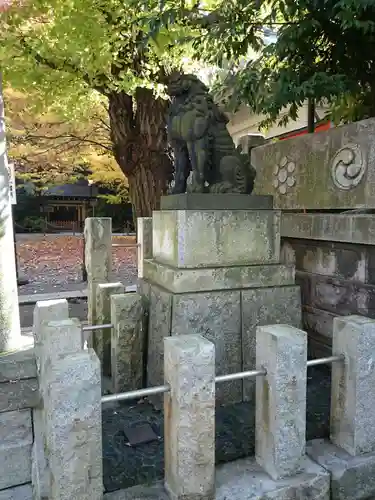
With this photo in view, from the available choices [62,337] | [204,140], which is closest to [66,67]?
[204,140]

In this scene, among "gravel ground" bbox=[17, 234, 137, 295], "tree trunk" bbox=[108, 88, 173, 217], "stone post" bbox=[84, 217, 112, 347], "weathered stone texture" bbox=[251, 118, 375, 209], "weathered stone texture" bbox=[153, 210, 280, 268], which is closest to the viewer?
"weathered stone texture" bbox=[153, 210, 280, 268]

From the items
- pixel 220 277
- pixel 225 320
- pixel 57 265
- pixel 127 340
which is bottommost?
pixel 57 265

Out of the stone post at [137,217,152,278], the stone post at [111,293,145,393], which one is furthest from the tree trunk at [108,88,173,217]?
the stone post at [111,293,145,393]

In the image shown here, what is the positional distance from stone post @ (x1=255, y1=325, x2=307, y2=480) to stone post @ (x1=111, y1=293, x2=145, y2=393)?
1.44 metres

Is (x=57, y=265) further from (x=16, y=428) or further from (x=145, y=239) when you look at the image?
(x=16, y=428)

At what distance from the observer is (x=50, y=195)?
25766 mm

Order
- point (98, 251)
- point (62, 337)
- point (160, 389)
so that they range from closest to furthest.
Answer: point (160, 389) → point (62, 337) → point (98, 251)

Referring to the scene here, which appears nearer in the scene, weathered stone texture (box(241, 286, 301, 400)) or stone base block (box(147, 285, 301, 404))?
stone base block (box(147, 285, 301, 404))

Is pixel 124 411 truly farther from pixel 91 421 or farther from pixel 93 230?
pixel 93 230

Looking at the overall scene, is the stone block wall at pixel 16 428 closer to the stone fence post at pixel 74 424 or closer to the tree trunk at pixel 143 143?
the stone fence post at pixel 74 424

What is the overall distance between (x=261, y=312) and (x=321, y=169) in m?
1.46

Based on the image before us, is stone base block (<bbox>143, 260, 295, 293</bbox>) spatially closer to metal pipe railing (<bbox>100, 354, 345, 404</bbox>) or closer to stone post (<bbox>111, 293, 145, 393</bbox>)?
stone post (<bbox>111, 293, 145, 393</bbox>)

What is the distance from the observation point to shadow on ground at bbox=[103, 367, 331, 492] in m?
2.31

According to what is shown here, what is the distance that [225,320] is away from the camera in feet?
10.2
